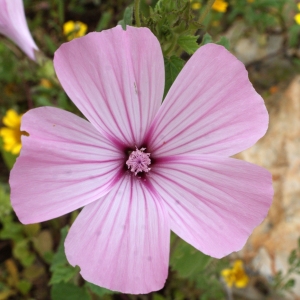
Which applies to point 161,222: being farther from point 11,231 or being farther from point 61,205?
point 11,231

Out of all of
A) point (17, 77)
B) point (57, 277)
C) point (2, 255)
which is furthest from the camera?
point (17, 77)

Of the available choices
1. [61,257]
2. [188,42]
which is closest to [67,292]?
[61,257]

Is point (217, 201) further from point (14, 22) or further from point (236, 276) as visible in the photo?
point (236, 276)

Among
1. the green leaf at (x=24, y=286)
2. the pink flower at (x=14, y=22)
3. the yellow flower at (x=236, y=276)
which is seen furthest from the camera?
the green leaf at (x=24, y=286)

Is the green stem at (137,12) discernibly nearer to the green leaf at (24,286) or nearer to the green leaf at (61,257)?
the green leaf at (61,257)

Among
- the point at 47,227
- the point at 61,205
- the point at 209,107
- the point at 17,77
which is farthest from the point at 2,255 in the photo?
the point at 209,107

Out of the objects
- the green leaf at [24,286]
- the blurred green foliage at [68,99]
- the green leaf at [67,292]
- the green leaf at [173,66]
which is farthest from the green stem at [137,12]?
the green leaf at [24,286]

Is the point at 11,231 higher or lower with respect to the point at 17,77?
lower
